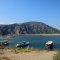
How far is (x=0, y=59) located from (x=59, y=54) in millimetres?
8256

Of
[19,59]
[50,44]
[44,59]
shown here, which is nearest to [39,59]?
[44,59]

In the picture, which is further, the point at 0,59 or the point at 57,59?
the point at 0,59

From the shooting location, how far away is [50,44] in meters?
70.9

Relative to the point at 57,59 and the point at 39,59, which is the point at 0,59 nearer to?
the point at 39,59

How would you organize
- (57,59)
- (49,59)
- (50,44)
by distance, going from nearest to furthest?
(57,59) < (49,59) < (50,44)

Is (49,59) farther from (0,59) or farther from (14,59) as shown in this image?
(0,59)

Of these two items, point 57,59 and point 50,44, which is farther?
point 50,44

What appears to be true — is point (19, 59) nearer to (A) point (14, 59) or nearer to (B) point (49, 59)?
(A) point (14, 59)

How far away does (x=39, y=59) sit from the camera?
2516 cm

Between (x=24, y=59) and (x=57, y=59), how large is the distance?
6.88m

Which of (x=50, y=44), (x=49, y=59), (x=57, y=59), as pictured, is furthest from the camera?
(x=50, y=44)

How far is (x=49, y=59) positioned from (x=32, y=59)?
7.38 feet

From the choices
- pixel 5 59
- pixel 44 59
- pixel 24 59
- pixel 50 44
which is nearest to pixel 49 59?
pixel 44 59

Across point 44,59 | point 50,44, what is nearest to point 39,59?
point 44,59
